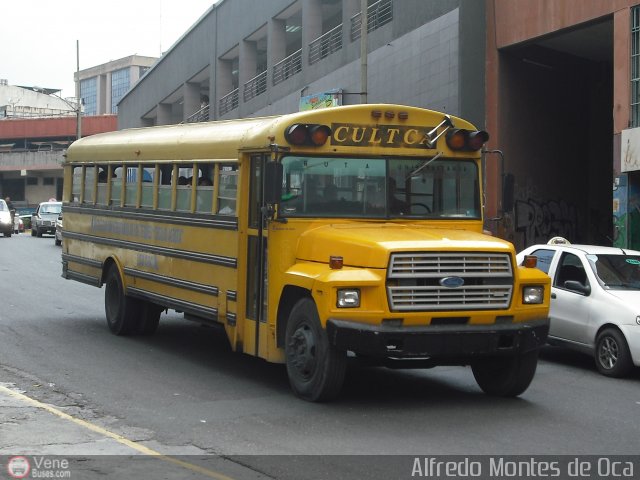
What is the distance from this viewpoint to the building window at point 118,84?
124625 mm

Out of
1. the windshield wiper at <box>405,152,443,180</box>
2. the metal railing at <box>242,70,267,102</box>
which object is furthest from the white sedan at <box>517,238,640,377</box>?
the metal railing at <box>242,70,267,102</box>

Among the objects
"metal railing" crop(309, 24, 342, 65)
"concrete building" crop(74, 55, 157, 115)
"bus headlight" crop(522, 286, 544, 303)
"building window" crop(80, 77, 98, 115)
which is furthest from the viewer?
"building window" crop(80, 77, 98, 115)

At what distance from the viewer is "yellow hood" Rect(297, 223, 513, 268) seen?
916 centimetres

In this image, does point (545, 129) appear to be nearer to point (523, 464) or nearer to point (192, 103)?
point (523, 464)

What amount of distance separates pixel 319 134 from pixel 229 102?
3445 centimetres

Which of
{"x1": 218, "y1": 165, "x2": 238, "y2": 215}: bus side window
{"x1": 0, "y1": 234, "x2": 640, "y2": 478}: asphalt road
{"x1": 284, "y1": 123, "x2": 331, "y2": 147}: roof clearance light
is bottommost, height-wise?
{"x1": 0, "y1": 234, "x2": 640, "y2": 478}: asphalt road

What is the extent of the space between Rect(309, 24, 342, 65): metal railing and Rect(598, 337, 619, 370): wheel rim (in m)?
22.2

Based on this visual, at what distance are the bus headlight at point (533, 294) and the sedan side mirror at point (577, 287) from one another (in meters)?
2.97

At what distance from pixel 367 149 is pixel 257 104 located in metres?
30.4

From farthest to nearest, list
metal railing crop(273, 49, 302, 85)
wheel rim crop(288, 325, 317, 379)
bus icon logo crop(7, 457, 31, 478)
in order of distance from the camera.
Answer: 1. metal railing crop(273, 49, 302, 85)
2. wheel rim crop(288, 325, 317, 379)
3. bus icon logo crop(7, 457, 31, 478)

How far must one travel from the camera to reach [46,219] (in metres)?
48.1

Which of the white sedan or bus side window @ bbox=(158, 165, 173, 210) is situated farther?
bus side window @ bbox=(158, 165, 173, 210)

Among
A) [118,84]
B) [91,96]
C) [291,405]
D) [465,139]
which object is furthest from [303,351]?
[91,96]

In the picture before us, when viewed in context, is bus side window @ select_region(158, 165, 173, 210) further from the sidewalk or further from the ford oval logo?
the ford oval logo
